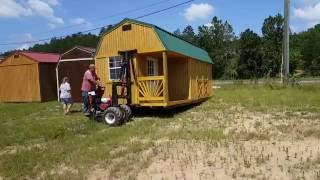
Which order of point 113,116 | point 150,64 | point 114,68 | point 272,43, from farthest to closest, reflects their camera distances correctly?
point 272,43 → point 150,64 → point 114,68 → point 113,116

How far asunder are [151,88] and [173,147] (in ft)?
19.1

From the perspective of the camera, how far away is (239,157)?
847 centimetres

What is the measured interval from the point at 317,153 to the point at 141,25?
9281 millimetres

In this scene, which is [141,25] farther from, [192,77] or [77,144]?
[77,144]

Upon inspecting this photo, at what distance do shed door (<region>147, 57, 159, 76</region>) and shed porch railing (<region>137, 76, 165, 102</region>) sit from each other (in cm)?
221

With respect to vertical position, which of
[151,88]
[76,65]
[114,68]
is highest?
[76,65]

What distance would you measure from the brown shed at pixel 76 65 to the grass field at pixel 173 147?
373 inches

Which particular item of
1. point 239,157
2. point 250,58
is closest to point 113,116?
point 239,157

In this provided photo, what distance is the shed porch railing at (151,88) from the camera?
15.1 m

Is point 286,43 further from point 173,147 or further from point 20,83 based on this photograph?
point 173,147

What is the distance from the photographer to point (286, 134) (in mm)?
10484

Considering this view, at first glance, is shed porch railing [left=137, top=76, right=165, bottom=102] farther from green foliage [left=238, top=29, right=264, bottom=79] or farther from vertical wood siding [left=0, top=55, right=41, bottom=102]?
green foliage [left=238, top=29, right=264, bottom=79]

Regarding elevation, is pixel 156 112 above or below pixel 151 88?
below

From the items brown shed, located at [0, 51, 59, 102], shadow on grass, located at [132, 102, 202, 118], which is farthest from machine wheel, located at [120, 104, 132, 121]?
brown shed, located at [0, 51, 59, 102]
